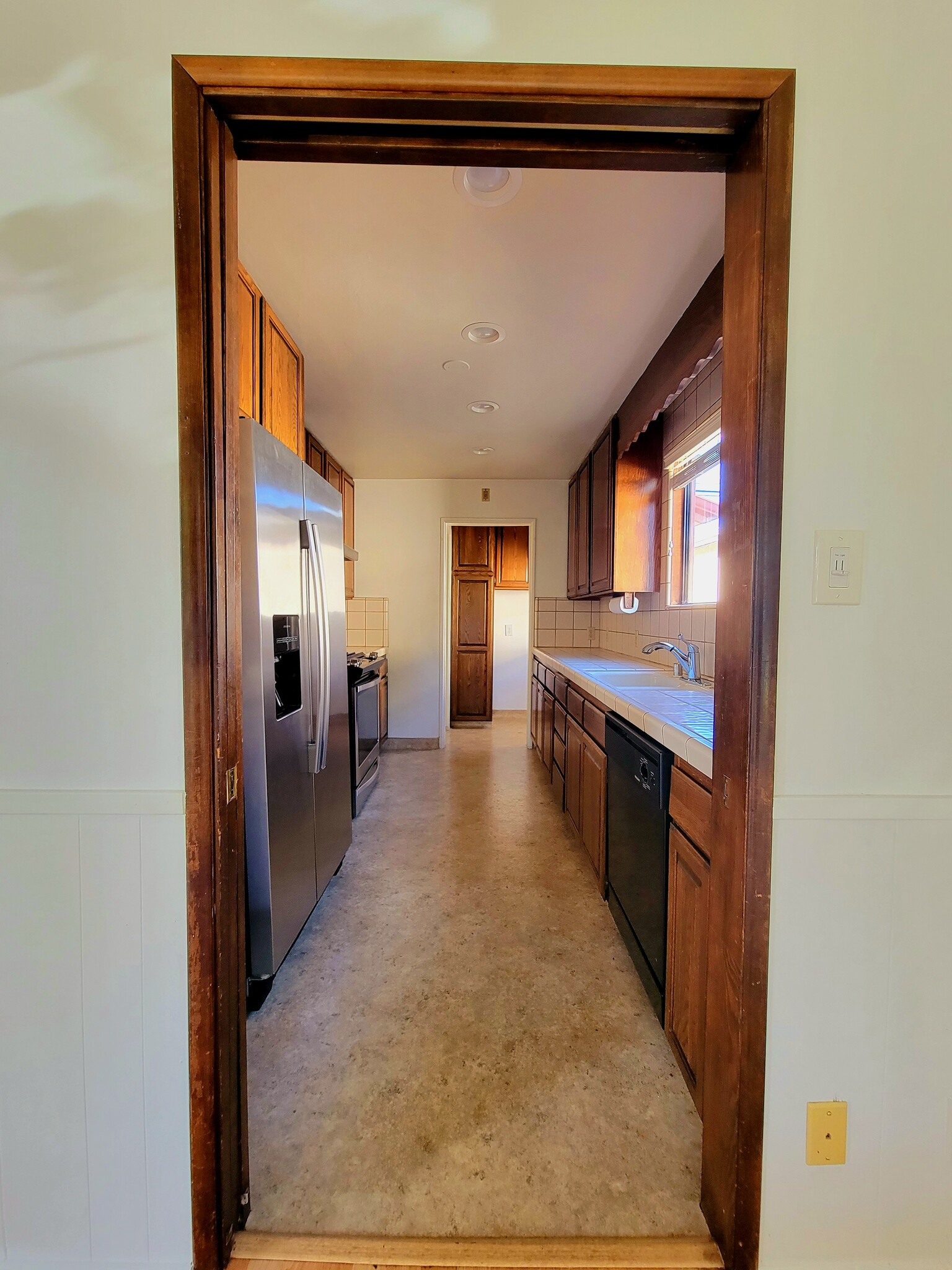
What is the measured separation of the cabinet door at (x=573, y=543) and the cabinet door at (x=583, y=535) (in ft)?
0.12

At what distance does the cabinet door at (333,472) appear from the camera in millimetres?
3551

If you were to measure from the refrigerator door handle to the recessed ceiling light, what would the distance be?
1.03 metres

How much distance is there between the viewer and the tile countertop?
1138 millimetres

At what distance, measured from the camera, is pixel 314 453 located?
3.30 m

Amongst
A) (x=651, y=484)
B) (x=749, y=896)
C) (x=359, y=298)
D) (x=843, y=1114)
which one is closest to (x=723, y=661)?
(x=749, y=896)

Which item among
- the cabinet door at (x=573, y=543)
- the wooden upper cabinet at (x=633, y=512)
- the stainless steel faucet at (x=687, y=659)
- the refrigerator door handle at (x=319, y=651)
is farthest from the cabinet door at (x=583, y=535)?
the refrigerator door handle at (x=319, y=651)

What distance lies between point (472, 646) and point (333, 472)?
2711 mm

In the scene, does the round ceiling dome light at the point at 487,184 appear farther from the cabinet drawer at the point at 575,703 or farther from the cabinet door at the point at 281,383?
the cabinet drawer at the point at 575,703

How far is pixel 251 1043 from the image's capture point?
1.43 metres

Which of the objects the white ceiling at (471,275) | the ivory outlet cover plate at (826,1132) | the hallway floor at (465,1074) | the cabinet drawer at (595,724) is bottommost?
the hallway floor at (465,1074)

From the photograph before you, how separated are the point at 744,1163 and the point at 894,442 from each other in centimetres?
123

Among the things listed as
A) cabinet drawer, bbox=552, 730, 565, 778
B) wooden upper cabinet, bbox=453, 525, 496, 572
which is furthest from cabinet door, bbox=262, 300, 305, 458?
wooden upper cabinet, bbox=453, 525, 496, 572

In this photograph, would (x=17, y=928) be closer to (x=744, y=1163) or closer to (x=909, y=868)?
(x=744, y=1163)

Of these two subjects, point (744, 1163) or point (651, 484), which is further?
point (651, 484)
